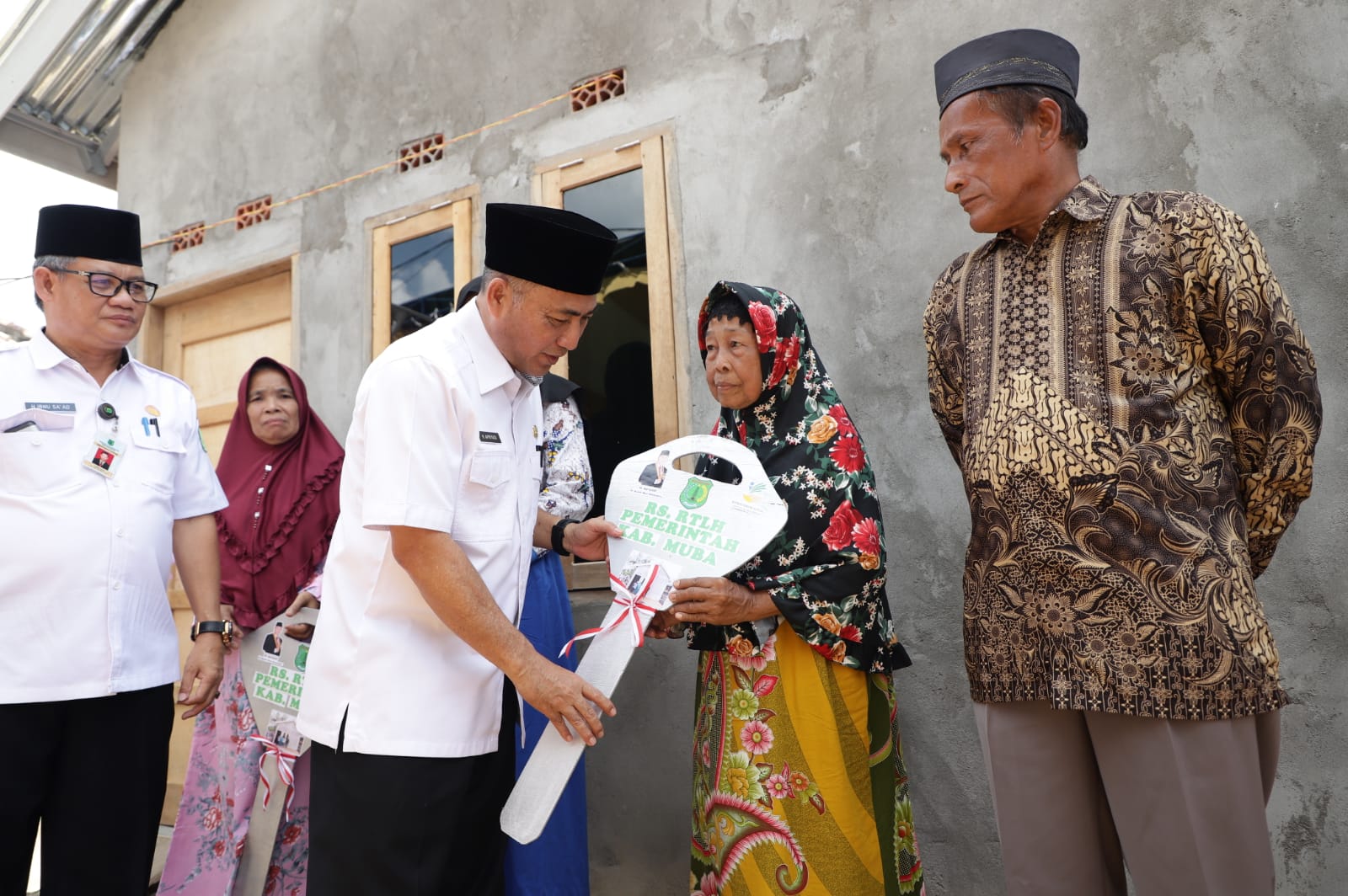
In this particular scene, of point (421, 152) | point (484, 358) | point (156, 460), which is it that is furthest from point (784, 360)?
point (421, 152)

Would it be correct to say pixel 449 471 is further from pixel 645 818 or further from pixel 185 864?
pixel 185 864

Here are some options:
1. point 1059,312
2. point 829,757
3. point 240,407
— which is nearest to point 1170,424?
point 1059,312

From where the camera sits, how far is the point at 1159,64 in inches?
98.5

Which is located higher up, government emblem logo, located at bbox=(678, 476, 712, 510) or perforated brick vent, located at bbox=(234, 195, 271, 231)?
perforated brick vent, located at bbox=(234, 195, 271, 231)

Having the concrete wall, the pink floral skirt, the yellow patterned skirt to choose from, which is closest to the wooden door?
the concrete wall

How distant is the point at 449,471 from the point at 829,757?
1044 mm

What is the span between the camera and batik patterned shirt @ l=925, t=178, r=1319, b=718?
1473 millimetres

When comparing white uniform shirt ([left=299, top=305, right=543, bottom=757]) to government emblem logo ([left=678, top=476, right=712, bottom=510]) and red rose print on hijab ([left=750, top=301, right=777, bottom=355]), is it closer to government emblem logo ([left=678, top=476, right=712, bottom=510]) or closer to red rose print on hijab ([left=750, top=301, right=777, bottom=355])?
government emblem logo ([left=678, top=476, right=712, bottom=510])

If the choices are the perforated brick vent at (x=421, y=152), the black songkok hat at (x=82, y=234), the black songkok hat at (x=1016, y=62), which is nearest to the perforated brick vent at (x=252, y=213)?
the perforated brick vent at (x=421, y=152)

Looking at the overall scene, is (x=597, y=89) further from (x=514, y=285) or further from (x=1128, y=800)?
(x=1128, y=800)

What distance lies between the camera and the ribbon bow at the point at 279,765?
2.79 m

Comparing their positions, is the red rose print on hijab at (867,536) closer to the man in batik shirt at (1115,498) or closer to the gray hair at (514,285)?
the man in batik shirt at (1115,498)

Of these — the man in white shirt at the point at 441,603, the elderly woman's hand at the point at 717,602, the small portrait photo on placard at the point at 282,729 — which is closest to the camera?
the man in white shirt at the point at 441,603

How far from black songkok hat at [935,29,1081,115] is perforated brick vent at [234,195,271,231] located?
3737mm
